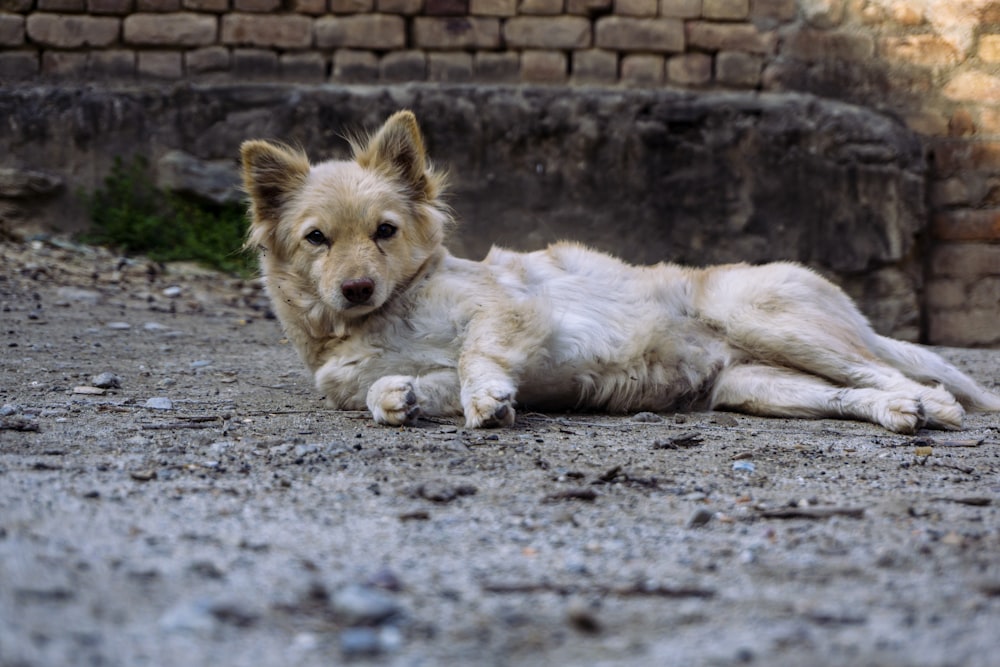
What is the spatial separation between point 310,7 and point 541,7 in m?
1.96

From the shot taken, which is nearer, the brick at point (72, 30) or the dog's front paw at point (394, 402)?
the dog's front paw at point (394, 402)

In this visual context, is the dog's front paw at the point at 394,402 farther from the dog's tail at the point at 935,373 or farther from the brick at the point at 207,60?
the brick at the point at 207,60

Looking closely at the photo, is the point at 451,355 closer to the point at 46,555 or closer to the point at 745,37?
the point at 46,555

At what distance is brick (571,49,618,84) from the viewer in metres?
8.82

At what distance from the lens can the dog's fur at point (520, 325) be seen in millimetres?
4602

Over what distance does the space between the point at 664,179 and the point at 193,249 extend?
162 inches

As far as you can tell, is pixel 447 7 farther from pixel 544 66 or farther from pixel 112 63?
pixel 112 63

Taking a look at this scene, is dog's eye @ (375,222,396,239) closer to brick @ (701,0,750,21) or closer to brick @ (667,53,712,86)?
brick @ (667,53,712,86)

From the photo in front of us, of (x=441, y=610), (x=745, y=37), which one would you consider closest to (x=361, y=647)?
(x=441, y=610)

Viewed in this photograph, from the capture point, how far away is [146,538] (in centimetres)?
258

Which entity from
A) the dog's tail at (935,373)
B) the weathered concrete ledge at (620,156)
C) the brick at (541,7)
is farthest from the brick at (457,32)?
the dog's tail at (935,373)

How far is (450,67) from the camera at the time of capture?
8891 millimetres

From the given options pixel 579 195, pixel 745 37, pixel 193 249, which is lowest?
pixel 193 249

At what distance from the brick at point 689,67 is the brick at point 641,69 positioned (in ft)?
0.31
